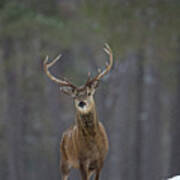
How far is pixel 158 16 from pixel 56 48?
180 inches

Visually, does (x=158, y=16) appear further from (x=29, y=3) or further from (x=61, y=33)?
(x=29, y=3)

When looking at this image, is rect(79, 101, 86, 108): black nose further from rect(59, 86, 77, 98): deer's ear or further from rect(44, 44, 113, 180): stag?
rect(59, 86, 77, 98): deer's ear

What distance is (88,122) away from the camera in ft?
27.0

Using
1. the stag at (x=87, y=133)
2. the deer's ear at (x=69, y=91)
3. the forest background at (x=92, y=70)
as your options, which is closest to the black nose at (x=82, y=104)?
the stag at (x=87, y=133)

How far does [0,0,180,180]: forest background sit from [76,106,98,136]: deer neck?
10234 millimetres

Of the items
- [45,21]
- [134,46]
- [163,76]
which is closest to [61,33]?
[45,21]

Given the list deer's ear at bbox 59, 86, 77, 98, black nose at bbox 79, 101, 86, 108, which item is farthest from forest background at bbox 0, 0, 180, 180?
black nose at bbox 79, 101, 86, 108

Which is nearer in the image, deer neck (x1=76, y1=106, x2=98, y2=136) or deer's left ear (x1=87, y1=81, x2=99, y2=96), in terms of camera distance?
deer's left ear (x1=87, y1=81, x2=99, y2=96)

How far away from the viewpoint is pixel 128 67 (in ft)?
79.2

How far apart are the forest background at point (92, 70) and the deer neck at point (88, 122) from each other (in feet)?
33.6

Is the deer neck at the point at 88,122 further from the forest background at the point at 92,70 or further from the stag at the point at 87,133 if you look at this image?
the forest background at the point at 92,70

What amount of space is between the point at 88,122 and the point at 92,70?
1664 cm

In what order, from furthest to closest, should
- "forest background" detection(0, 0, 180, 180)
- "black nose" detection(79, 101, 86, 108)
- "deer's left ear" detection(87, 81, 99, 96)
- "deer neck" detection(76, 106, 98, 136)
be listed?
"forest background" detection(0, 0, 180, 180)
"deer neck" detection(76, 106, 98, 136)
"deer's left ear" detection(87, 81, 99, 96)
"black nose" detection(79, 101, 86, 108)

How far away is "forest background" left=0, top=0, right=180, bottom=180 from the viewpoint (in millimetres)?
18875
